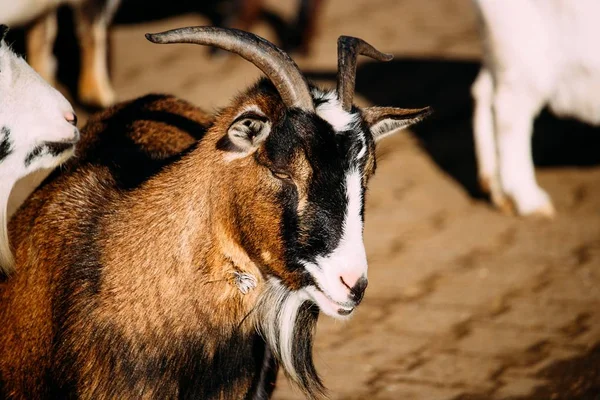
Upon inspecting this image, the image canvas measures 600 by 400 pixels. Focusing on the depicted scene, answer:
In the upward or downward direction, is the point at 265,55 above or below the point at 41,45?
above

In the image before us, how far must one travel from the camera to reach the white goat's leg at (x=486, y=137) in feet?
21.1

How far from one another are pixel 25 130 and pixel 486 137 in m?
3.64

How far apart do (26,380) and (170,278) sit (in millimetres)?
644

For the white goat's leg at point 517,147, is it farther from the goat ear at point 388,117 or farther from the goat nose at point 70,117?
the goat nose at point 70,117

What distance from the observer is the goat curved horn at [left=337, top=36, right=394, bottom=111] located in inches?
125

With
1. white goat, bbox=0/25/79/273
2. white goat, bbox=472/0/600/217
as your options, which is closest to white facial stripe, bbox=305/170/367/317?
white goat, bbox=0/25/79/273

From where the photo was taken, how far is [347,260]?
9.74 ft

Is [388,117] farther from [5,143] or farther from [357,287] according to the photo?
[5,143]

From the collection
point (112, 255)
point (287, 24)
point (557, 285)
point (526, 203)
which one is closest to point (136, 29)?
point (287, 24)

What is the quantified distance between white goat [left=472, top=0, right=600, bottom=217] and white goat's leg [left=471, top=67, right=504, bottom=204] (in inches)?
3.2

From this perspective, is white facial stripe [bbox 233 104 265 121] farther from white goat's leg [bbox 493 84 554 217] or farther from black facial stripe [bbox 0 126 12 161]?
white goat's leg [bbox 493 84 554 217]

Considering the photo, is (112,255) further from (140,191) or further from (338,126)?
(338,126)

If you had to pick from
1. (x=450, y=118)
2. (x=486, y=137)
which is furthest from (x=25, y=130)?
(x=450, y=118)

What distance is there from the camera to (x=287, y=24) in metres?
9.87
